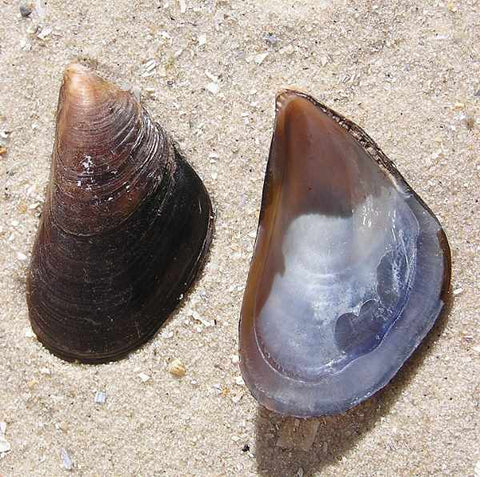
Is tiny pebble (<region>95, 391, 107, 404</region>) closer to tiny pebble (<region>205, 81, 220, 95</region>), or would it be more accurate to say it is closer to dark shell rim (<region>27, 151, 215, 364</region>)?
dark shell rim (<region>27, 151, 215, 364</region>)

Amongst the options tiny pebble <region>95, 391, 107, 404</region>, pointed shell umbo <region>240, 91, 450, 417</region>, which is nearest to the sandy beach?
tiny pebble <region>95, 391, 107, 404</region>

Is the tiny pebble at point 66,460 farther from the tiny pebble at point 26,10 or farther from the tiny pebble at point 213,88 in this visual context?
the tiny pebble at point 26,10

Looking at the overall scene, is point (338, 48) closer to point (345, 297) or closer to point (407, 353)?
point (345, 297)

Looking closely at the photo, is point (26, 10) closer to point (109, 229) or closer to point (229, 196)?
point (109, 229)

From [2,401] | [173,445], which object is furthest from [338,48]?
[2,401]

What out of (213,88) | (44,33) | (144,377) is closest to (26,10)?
(44,33)
